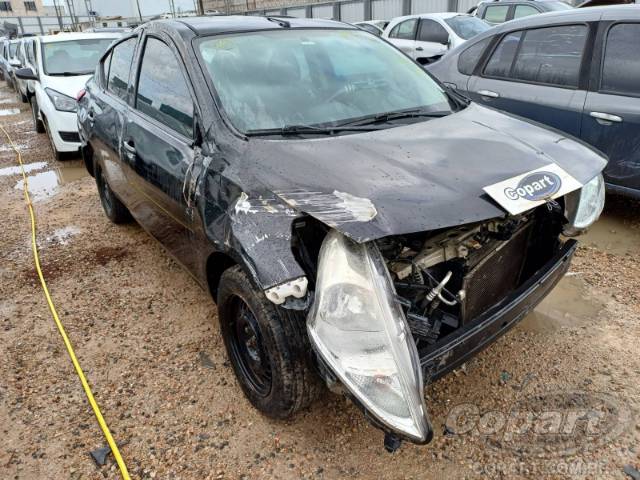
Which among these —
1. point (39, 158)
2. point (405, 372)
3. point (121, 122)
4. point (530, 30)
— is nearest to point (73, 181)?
point (39, 158)

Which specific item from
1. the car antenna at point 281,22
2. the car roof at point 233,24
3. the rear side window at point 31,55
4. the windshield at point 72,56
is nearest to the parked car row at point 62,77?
the windshield at point 72,56

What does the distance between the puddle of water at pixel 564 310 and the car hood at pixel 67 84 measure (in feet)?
20.0

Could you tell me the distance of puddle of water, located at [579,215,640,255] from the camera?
3623 mm

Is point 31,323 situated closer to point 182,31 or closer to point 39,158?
point 182,31

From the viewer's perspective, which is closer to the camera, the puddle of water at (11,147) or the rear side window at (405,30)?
the puddle of water at (11,147)

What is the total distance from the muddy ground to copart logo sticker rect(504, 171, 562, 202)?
104cm

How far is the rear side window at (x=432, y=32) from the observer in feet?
30.5

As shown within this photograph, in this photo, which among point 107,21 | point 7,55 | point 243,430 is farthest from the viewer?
point 107,21

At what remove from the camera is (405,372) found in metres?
1.55

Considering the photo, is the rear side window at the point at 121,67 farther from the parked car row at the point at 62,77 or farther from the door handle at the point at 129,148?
the parked car row at the point at 62,77

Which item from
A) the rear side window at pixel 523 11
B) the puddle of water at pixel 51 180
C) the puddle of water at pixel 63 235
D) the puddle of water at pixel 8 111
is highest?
the rear side window at pixel 523 11

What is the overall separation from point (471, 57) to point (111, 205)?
362 cm

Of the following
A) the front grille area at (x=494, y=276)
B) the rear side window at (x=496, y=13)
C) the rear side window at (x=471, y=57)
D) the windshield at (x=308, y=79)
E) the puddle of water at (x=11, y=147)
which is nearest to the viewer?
the front grille area at (x=494, y=276)

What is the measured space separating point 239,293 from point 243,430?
670 mm
